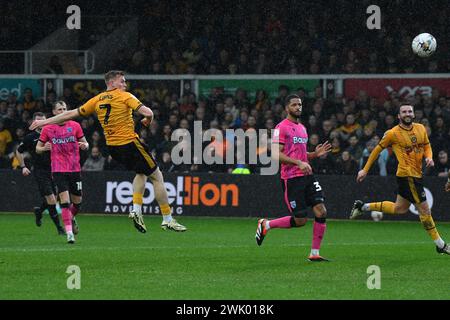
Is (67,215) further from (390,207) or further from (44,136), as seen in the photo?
(390,207)

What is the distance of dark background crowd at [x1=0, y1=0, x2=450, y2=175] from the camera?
2419 cm

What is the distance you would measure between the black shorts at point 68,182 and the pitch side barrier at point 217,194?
22.0 feet

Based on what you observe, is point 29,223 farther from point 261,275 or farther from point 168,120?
point 261,275

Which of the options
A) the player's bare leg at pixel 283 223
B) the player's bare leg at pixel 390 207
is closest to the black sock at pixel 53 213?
the player's bare leg at pixel 283 223

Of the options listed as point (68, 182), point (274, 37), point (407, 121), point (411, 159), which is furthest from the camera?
point (274, 37)

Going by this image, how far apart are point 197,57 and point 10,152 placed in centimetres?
581

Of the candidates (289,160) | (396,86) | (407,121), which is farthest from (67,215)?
(396,86)

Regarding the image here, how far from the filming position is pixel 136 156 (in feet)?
48.2

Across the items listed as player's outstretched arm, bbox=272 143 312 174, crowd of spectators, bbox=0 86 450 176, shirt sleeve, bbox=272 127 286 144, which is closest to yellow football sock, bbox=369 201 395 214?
A: player's outstretched arm, bbox=272 143 312 174

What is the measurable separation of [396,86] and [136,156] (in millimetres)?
12915

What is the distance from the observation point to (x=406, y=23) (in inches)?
1105

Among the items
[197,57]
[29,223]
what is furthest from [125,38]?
[29,223]

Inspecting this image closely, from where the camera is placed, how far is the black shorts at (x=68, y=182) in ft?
56.6

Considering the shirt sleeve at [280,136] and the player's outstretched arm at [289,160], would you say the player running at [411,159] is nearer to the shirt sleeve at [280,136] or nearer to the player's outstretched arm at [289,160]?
the player's outstretched arm at [289,160]
